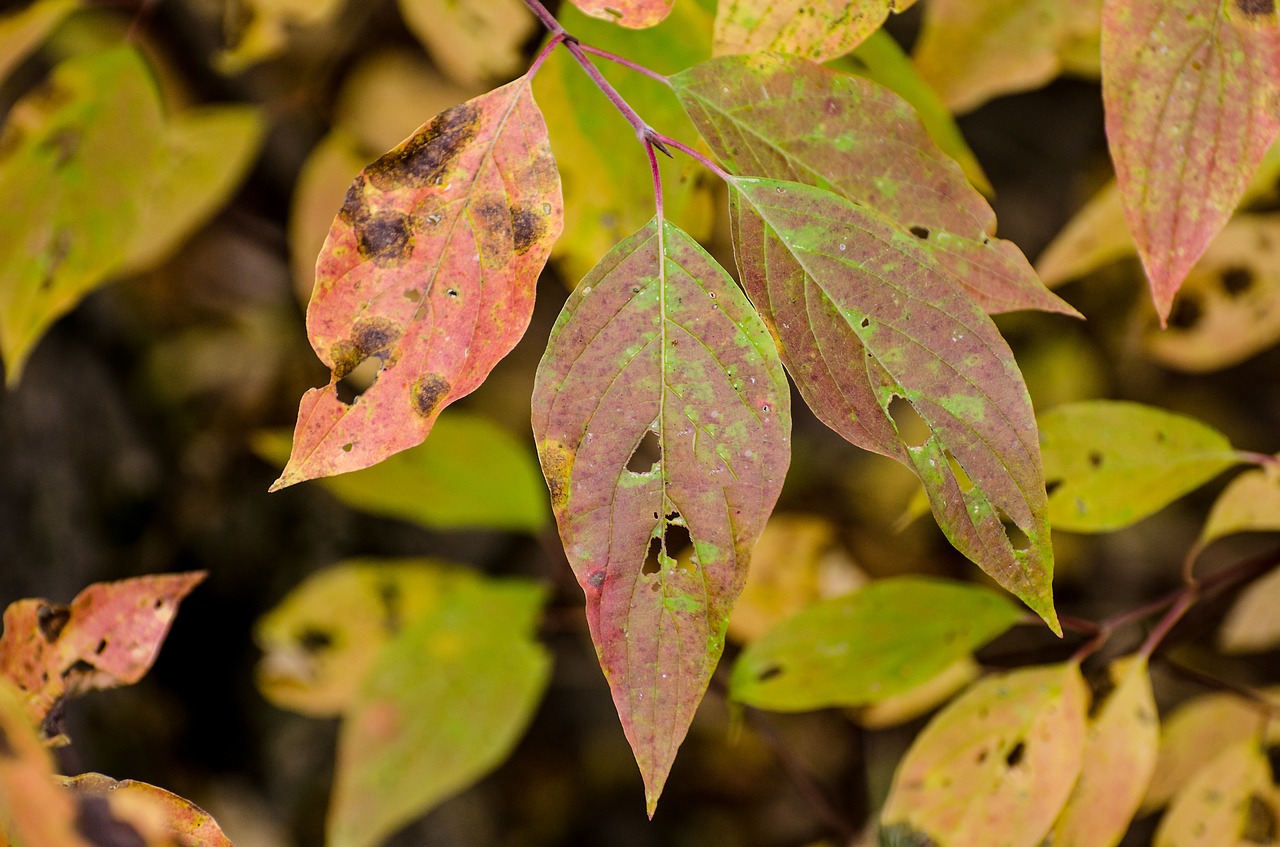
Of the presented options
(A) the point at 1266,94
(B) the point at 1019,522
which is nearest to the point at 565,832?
(B) the point at 1019,522

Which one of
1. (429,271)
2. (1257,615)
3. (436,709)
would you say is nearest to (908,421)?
(1257,615)

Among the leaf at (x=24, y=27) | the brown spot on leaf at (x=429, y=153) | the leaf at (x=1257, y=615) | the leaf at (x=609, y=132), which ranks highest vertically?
the leaf at (x=24, y=27)

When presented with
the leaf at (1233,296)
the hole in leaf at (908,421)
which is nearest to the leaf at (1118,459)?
the leaf at (1233,296)

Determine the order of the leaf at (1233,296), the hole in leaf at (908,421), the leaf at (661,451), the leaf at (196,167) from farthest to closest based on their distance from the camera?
the hole in leaf at (908,421) < the leaf at (196,167) < the leaf at (1233,296) < the leaf at (661,451)

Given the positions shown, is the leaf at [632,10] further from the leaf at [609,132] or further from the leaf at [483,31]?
the leaf at [483,31]

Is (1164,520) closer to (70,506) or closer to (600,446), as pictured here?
(600,446)

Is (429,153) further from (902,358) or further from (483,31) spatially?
(483,31)

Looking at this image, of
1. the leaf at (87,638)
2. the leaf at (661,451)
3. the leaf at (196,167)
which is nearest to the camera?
the leaf at (661,451)

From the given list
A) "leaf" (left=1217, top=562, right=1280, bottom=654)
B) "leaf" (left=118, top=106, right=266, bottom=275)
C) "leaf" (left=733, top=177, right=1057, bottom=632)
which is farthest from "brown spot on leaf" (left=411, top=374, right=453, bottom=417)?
"leaf" (left=1217, top=562, right=1280, bottom=654)
